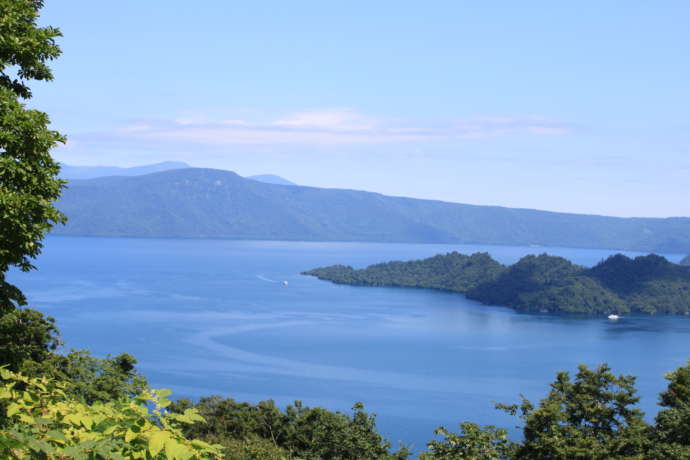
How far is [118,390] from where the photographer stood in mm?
19484

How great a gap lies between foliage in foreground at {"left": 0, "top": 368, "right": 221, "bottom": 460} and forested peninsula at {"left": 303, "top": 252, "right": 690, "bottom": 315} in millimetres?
99667

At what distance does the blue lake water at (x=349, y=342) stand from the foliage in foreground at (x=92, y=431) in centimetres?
3578

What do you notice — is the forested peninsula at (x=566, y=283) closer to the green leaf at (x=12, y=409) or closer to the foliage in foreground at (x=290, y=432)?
the foliage in foreground at (x=290, y=432)

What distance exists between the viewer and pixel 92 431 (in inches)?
101

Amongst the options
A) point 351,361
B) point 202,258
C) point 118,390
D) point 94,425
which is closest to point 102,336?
point 351,361

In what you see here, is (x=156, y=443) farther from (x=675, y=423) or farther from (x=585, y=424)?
(x=585, y=424)

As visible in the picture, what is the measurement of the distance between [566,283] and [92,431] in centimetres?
10708

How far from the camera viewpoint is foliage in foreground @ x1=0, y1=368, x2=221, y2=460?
2244 millimetres

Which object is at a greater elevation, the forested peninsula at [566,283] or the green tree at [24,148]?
the green tree at [24,148]

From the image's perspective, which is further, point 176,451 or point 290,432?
point 290,432

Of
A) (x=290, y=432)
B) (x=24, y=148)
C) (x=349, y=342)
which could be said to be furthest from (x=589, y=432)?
(x=349, y=342)

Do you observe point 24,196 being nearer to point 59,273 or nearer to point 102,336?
point 102,336

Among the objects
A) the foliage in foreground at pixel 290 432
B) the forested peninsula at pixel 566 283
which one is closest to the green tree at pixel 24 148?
the foliage in foreground at pixel 290 432

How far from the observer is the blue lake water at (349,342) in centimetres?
4762
